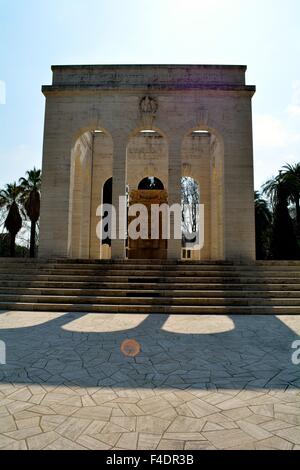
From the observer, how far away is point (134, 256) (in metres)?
16.2

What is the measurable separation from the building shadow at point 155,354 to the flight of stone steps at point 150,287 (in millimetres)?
1129

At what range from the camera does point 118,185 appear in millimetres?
14000

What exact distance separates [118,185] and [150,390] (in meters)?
11.5

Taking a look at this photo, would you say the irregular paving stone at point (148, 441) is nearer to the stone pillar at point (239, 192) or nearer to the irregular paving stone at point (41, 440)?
the irregular paving stone at point (41, 440)

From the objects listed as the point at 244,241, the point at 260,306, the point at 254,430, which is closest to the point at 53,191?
the point at 244,241

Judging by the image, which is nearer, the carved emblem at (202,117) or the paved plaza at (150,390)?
the paved plaza at (150,390)

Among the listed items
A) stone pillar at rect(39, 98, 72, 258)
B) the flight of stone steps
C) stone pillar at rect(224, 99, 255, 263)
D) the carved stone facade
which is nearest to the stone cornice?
the carved stone facade

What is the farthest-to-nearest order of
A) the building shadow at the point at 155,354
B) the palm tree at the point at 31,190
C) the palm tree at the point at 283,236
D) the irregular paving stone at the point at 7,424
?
the palm tree at the point at 31,190
the palm tree at the point at 283,236
the building shadow at the point at 155,354
the irregular paving stone at the point at 7,424

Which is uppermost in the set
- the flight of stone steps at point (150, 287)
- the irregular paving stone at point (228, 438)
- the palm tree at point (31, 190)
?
the palm tree at point (31, 190)

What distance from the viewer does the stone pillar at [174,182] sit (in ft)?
44.8

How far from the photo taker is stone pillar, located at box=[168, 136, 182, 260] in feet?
44.8

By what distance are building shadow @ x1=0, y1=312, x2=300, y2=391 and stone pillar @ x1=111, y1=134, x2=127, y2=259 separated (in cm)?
→ 625

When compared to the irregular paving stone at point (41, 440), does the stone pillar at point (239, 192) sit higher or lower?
higher

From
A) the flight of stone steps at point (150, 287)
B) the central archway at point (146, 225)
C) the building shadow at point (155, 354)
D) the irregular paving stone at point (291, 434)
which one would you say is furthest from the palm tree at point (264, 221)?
the irregular paving stone at point (291, 434)
